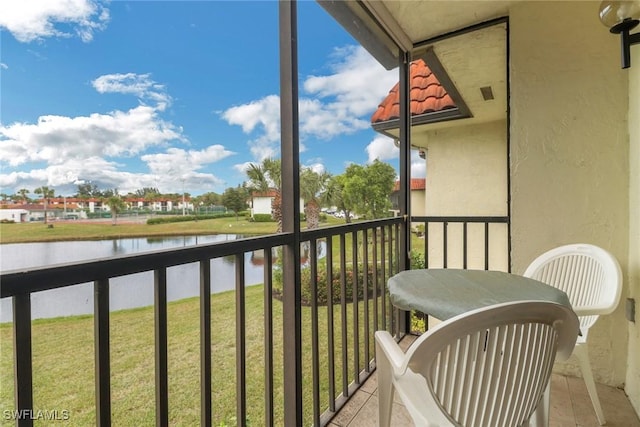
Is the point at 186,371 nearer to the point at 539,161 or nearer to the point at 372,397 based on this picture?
the point at 372,397

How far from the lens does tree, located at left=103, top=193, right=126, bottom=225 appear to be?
0.84 m

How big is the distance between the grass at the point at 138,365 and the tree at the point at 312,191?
483mm

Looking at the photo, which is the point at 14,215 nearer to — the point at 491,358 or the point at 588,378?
the point at 491,358

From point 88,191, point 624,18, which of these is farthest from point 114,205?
point 624,18

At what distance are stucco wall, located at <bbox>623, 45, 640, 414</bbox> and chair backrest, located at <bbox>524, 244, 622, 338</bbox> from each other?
22cm

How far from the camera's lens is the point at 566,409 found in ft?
5.72

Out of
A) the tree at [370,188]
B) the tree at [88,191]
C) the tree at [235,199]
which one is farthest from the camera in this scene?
the tree at [370,188]

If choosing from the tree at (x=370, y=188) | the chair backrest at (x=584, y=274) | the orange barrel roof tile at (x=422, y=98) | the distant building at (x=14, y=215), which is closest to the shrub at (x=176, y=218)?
the distant building at (x=14, y=215)

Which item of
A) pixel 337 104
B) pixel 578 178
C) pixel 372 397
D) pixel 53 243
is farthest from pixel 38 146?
pixel 578 178

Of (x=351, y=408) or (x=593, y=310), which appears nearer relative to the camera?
(x=593, y=310)

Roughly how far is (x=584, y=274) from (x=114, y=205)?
2422mm

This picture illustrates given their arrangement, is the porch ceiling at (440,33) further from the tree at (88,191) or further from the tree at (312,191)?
the tree at (88,191)

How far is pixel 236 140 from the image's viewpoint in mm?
1285

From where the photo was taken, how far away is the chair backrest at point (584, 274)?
5.41 ft
